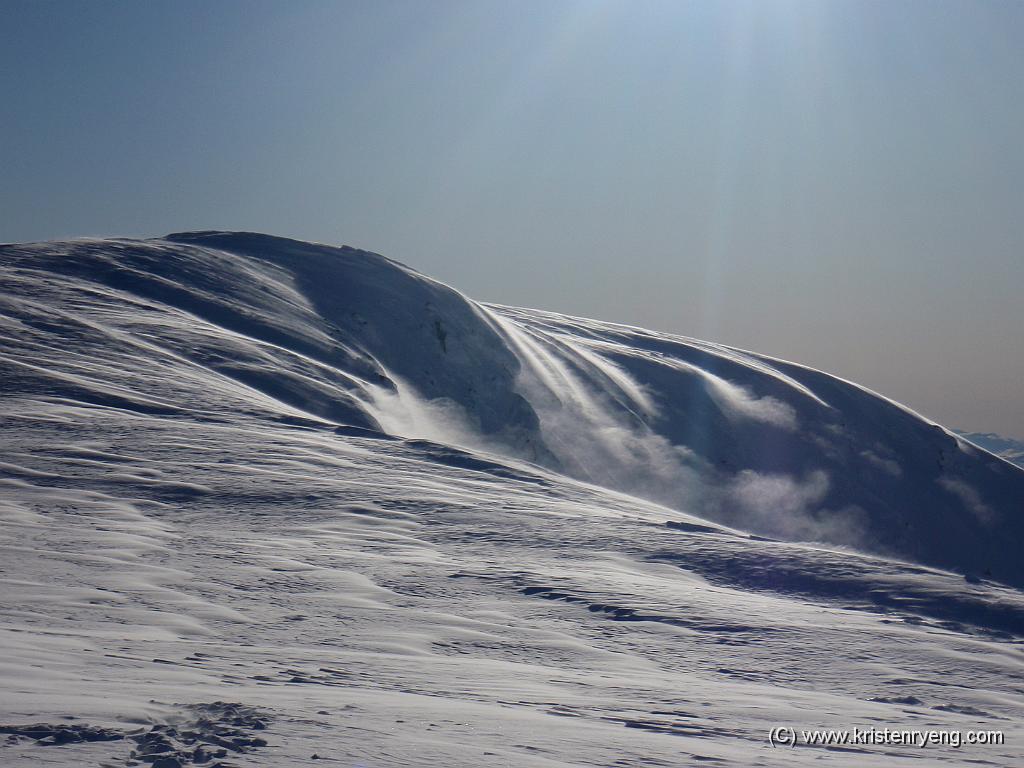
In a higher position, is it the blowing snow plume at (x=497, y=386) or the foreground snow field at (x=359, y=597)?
the blowing snow plume at (x=497, y=386)

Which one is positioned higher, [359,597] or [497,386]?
[497,386]

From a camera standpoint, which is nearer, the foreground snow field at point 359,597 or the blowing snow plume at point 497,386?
the foreground snow field at point 359,597

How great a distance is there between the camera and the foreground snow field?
15.4 ft

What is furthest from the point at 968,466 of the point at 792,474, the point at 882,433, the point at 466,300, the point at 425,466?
the point at 425,466

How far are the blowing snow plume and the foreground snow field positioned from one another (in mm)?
285

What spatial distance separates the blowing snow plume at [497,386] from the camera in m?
24.6

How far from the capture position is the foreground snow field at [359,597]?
4.70 metres

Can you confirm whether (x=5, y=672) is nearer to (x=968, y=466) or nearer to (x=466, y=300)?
(x=466, y=300)

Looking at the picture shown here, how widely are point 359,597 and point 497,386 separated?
30.5m

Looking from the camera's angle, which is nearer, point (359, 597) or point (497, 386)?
point (359, 597)

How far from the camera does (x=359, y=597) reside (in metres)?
8.63

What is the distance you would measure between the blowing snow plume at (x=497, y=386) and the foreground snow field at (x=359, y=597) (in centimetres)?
29

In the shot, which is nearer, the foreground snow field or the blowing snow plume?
the foreground snow field

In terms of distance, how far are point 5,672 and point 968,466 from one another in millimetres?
51986
